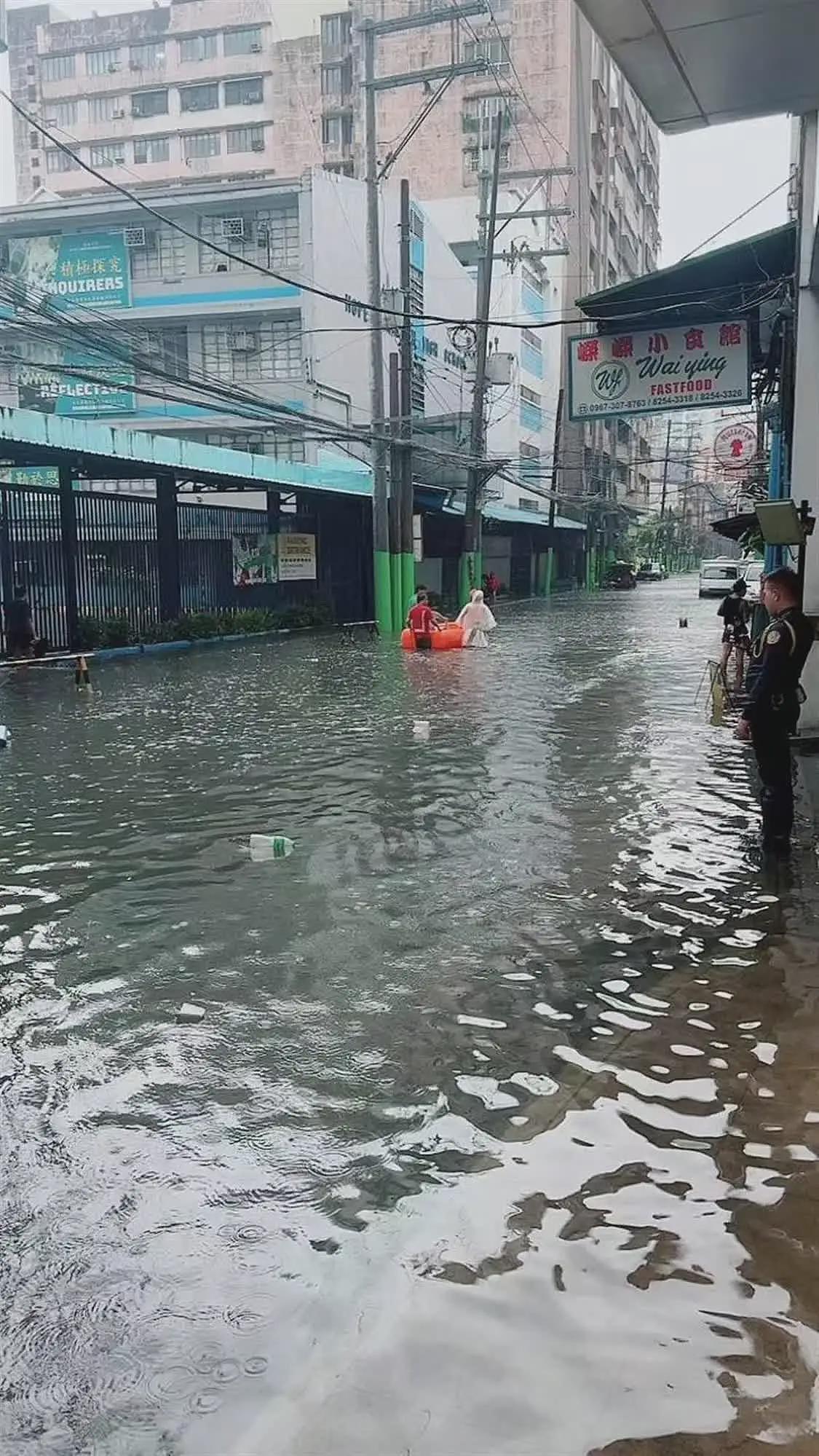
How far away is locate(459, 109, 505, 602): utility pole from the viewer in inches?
1298

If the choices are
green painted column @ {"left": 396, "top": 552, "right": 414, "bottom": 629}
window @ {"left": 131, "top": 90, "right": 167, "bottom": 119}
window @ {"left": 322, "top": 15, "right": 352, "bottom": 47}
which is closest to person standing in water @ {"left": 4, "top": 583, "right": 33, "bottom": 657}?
green painted column @ {"left": 396, "top": 552, "right": 414, "bottom": 629}

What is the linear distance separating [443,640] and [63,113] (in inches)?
2753

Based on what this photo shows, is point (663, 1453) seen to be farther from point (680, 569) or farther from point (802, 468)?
point (680, 569)

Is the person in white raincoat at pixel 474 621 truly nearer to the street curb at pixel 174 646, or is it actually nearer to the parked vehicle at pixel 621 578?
the street curb at pixel 174 646

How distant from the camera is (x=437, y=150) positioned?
6900 centimetres

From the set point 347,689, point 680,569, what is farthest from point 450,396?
point 680,569

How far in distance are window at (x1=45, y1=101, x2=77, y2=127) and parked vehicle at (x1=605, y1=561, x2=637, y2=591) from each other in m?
46.2

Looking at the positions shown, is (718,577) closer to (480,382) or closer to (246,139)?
(480,382)

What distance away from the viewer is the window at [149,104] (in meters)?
72.2

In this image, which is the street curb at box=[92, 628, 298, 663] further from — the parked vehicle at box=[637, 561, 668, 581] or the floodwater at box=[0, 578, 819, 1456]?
the parked vehicle at box=[637, 561, 668, 581]

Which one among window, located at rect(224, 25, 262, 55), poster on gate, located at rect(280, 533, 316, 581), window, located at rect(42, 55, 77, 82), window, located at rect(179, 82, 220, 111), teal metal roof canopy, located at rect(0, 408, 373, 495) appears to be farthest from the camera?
window, located at rect(42, 55, 77, 82)

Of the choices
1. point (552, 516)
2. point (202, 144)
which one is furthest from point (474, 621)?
point (202, 144)

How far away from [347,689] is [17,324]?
642cm

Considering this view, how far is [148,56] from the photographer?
241 ft
